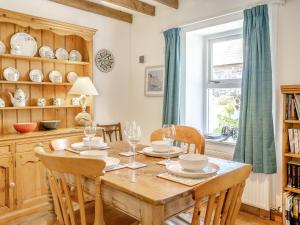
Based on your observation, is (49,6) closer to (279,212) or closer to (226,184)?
(226,184)

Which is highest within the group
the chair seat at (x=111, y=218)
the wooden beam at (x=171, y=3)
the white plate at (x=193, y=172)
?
the wooden beam at (x=171, y=3)

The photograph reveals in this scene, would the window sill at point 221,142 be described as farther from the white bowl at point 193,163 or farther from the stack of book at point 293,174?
the white bowl at point 193,163

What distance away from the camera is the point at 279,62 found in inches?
101

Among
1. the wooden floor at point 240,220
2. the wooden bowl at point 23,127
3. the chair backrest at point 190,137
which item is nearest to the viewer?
the chair backrest at point 190,137

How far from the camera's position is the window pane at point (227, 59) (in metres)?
3.21

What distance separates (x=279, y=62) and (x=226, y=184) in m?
1.91

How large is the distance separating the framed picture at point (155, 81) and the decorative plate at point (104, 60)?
1.82 feet

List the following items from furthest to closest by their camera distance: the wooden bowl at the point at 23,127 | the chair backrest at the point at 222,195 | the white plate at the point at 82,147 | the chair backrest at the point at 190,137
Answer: the wooden bowl at the point at 23,127
the chair backrest at the point at 190,137
the white plate at the point at 82,147
the chair backrest at the point at 222,195

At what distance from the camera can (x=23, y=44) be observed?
10.2ft

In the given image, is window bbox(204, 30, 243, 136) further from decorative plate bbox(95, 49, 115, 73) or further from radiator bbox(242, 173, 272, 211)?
decorative plate bbox(95, 49, 115, 73)

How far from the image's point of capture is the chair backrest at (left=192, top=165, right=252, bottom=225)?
41.9 inches

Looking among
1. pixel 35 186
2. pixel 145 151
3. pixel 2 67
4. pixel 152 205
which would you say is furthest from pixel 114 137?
pixel 152 205

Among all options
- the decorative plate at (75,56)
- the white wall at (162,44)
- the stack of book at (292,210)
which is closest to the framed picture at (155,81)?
the white wall at (162,44)

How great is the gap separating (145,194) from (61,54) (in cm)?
282
